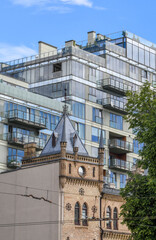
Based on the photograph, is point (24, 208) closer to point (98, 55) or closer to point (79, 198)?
point (79, 198)

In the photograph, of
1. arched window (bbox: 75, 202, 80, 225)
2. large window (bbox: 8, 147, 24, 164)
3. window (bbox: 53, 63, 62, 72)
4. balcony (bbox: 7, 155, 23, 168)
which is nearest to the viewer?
arched window (bbox: 75, 202, 80, 225)

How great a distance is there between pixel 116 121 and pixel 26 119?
16735mm

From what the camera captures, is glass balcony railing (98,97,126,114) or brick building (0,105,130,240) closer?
brick building (0,105,130,240)

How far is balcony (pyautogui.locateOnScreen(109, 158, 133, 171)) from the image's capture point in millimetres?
87062

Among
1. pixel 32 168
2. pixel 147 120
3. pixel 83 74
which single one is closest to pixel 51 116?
pixel 83 74

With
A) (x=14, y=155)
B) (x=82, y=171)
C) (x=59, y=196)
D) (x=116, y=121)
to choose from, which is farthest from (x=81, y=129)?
(x=59, y=196)

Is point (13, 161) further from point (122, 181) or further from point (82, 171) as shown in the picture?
point (122, 181)

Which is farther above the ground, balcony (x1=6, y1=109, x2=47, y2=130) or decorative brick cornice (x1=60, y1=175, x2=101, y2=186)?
balcony (x1=6, y1=109, x2=47, y2=130)

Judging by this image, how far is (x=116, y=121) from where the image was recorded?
89.9m

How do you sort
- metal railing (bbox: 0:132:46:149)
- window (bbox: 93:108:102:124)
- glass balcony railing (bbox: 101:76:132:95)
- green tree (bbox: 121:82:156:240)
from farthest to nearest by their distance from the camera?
glass balcony railing (bbox: 101:76:132:95) → window (bbox: 93:108:102:124) → metal railing (bbox: 0:132:46:149) → green tree (bbox: 121:82:156:240)

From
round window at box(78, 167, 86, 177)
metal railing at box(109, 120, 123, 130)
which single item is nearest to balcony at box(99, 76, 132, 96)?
metal railing at box(109, 120, 123, 130)

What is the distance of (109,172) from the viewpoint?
87062 mm

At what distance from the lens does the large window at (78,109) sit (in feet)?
275

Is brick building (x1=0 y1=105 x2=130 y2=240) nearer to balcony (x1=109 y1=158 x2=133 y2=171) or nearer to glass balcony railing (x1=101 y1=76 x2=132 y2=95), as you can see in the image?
balcony (x1=109 y1=158 x2=133 y2=171)
